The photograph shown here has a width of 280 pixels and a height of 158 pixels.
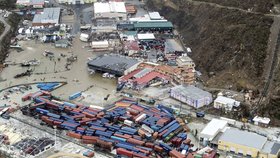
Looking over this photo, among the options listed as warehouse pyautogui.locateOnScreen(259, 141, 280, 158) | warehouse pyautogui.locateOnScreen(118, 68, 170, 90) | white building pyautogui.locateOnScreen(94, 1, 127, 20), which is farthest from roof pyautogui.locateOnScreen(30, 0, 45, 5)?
warehouse pyautogui.locateOnScreen(259, 141, 280, 158)

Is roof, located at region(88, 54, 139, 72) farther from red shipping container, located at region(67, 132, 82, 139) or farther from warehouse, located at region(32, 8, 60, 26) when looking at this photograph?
warehouse, located at region(32, 8, 60, 26)

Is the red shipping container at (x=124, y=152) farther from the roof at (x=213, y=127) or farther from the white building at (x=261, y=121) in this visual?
the white building at (x=261, y=121)

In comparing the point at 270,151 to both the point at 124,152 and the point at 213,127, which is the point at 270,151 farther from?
the point at 124,152

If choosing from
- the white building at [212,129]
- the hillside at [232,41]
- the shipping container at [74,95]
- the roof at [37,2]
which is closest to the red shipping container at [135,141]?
the white building at [212,129]

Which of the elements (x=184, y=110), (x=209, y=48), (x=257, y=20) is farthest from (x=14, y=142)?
(x=257, y=20)

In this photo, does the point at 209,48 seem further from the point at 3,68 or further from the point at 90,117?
the point at 3,68

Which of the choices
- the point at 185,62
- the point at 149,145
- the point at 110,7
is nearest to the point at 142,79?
the point at 185,62
